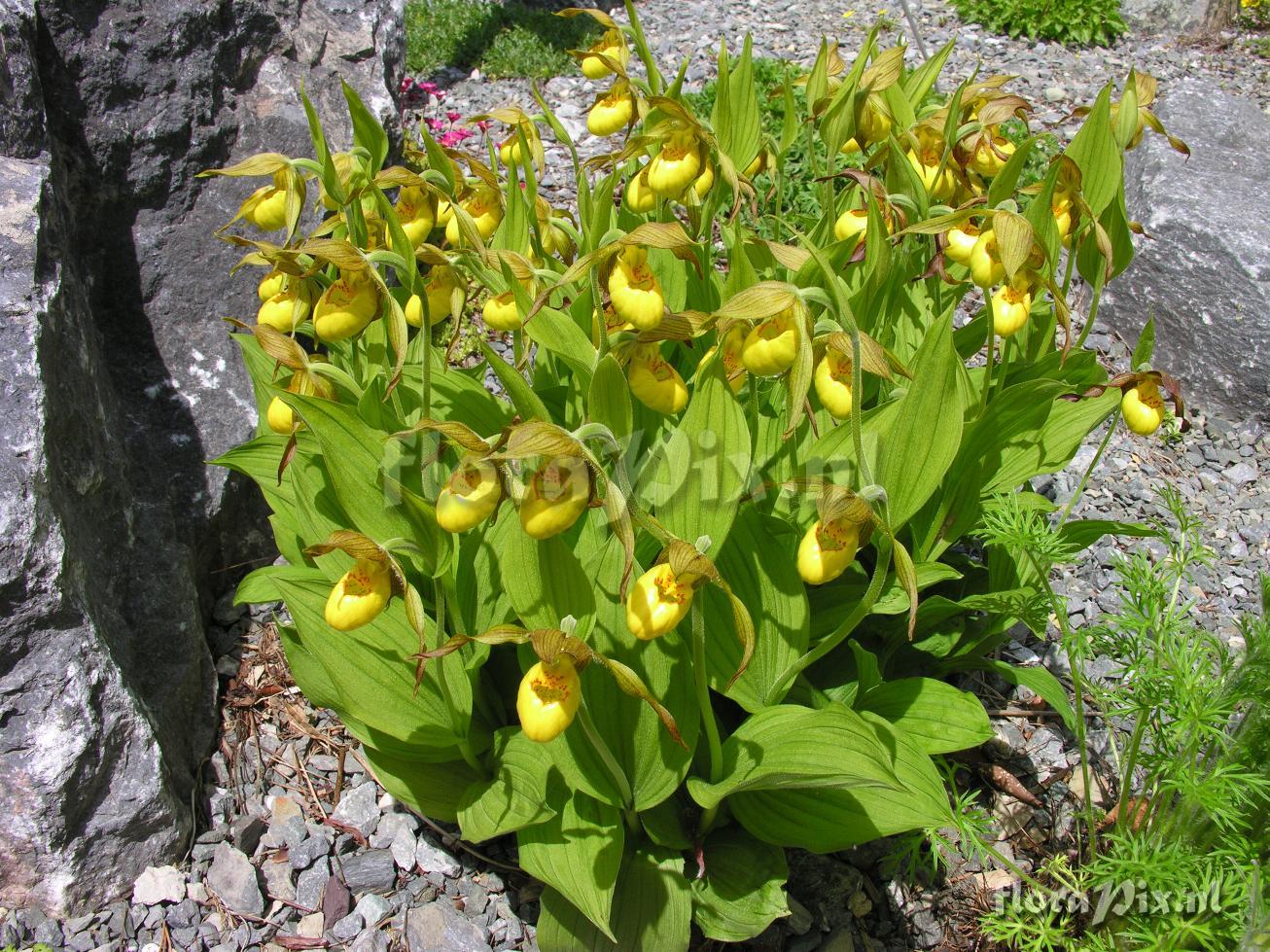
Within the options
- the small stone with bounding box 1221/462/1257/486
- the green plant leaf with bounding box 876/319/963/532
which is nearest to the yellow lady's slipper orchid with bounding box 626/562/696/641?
the green plant leaf with bounding box 876/319/963/532

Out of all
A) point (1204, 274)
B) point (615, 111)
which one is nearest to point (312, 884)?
point (615, 111)

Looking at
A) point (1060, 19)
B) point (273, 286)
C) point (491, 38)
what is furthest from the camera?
point (1060, 19)

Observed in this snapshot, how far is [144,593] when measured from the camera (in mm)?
2131

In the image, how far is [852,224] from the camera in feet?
6.86

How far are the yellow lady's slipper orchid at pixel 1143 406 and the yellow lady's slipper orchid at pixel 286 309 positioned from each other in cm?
163

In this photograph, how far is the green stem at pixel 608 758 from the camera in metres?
1.47

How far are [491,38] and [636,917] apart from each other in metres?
4.53

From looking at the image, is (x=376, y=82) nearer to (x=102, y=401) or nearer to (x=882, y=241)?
(x=102, y=401)

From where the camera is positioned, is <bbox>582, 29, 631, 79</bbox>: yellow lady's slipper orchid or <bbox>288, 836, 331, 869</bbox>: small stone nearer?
<bbox>288, 836, 331, 869</bbox>: small stone

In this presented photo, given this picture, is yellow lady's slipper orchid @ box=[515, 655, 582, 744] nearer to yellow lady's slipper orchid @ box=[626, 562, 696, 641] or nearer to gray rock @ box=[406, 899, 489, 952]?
yellow lady's slipper orchid @ box=[626, 562, 696, 641]

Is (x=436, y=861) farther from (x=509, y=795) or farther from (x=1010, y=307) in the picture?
(x=1010, y=307)

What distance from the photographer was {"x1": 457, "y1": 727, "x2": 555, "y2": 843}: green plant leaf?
5.37ft

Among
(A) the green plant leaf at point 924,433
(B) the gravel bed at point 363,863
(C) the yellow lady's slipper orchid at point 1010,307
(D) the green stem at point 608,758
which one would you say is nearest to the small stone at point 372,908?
(B) the gravel bed at point 363,863

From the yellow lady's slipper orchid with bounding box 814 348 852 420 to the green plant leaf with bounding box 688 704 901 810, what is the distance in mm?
503
